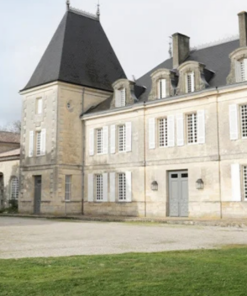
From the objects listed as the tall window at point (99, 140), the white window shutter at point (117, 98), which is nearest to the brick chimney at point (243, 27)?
the white window shutter at point (117, 98)

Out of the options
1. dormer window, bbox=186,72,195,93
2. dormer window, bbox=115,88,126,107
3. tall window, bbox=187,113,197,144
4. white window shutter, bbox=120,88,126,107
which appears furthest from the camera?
dormer window, bbox=115,88,126,107

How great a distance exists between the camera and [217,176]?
19125 mm

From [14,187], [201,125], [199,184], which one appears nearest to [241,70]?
→ [201,125]

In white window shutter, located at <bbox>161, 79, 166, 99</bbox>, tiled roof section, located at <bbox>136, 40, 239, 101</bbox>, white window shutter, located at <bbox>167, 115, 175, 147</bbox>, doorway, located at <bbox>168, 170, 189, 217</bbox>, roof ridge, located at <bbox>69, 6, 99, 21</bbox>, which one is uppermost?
roof ridge, located at <bbox>69, 6, 99, 21</bbox>

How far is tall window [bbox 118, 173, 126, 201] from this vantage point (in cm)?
2294

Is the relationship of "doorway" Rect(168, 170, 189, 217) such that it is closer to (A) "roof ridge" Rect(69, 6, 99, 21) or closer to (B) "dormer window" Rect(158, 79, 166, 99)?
(B) "dormer window" Rect(158, 79, 166, 99)

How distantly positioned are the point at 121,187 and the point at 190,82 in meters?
6.72

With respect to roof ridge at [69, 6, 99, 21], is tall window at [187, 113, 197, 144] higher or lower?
lower

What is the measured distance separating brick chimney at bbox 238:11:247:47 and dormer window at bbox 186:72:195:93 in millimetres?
3203

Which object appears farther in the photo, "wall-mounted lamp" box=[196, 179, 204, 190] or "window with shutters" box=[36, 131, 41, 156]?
"window with shutters" box=[36, 131, 41, 156]

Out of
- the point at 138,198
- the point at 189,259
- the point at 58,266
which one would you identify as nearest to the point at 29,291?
the point at 58,266

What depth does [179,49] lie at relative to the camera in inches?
963

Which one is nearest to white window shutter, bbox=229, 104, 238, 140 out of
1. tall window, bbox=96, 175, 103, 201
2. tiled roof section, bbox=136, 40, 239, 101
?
tiled roof section, bbox=136, 40, 239, 101

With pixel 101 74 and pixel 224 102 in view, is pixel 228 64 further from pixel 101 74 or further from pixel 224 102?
pixel 101 74
